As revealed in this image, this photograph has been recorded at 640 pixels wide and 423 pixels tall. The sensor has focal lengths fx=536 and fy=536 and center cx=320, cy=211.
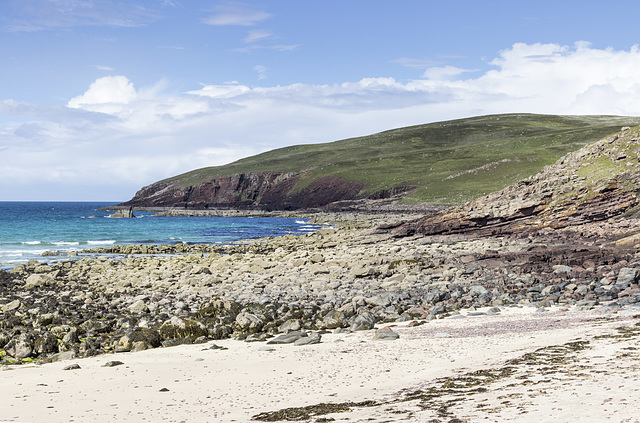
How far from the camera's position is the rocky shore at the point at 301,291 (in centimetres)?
1798

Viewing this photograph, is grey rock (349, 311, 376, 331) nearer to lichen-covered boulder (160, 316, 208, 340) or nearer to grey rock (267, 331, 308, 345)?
grey rock (267, 331, 308, 345)

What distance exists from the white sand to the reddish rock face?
398ft

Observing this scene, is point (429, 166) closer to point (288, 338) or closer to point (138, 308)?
point (138, 308)

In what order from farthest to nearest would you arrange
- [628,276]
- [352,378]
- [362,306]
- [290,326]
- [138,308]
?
[138,308] < [628,276] < [362,306] < [290,326] < [352,378]

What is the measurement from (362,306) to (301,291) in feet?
16.9

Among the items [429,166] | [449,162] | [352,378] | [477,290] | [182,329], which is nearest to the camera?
[352,378]

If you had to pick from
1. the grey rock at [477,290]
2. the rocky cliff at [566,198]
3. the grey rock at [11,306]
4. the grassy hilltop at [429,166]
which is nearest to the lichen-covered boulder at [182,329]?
the grey rock at [11,306]

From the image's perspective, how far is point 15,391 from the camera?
478 inches

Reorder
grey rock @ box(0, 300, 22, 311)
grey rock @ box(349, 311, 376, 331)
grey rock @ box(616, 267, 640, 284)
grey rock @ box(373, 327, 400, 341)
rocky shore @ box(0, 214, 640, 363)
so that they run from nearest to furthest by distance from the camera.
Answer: grey rock @ box(373, 327, 400, 341) < grey rock @ box(349, 311, 376, 331) < rocky shore @ box(0, 214, 640, 363) < grey rock @ box(616, 267, 640, 284) < grey rock @ box(0, 300, 22, 311)

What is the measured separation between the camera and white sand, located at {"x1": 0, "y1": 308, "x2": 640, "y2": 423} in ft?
29.2

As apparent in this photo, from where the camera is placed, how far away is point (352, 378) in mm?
12180

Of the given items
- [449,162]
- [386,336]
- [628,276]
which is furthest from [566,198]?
[449,162]

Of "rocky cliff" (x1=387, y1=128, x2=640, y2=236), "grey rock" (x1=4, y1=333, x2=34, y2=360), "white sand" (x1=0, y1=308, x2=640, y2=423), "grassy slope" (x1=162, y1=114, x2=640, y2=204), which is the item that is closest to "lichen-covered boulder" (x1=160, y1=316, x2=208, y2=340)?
"white sand" (x1=0, y1=308, x2=640, y2=423)

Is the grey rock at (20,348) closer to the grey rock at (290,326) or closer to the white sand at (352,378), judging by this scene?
the white sand at (352,378)
